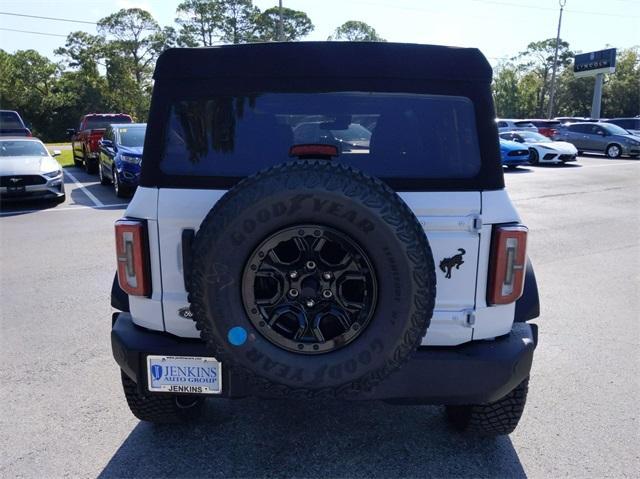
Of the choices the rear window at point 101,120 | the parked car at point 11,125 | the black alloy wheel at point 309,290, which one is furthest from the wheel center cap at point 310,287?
the parked car at point 11,125

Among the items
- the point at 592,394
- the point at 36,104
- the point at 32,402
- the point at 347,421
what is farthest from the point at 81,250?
the point at 36,104

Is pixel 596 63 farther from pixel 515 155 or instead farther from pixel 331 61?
pixel 331 61

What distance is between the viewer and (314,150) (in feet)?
7.33

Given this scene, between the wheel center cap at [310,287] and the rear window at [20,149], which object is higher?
the wheel center cap at [310,287]

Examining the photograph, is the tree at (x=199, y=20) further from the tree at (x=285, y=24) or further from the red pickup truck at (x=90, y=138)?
the red pickup truck at (x=90, y=138)

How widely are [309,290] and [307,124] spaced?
0.83m

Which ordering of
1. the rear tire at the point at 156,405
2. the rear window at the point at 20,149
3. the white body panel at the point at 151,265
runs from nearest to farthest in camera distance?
the white body panel at the point at 151,265
the rear tire at the point at 156,405
the rear window at the point at 20,149

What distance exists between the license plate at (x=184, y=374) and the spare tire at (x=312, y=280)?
0.74 feet

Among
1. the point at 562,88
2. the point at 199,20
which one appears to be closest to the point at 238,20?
the point at 199,20

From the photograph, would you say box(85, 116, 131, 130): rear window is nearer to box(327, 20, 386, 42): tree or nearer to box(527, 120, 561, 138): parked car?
box(527, 120, 561, 138): parked car

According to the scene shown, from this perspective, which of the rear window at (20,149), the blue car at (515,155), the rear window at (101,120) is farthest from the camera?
the blue car at (515,155)

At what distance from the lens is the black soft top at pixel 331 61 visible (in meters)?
2.38

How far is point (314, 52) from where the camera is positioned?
240cm

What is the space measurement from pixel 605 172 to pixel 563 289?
13821 mm
